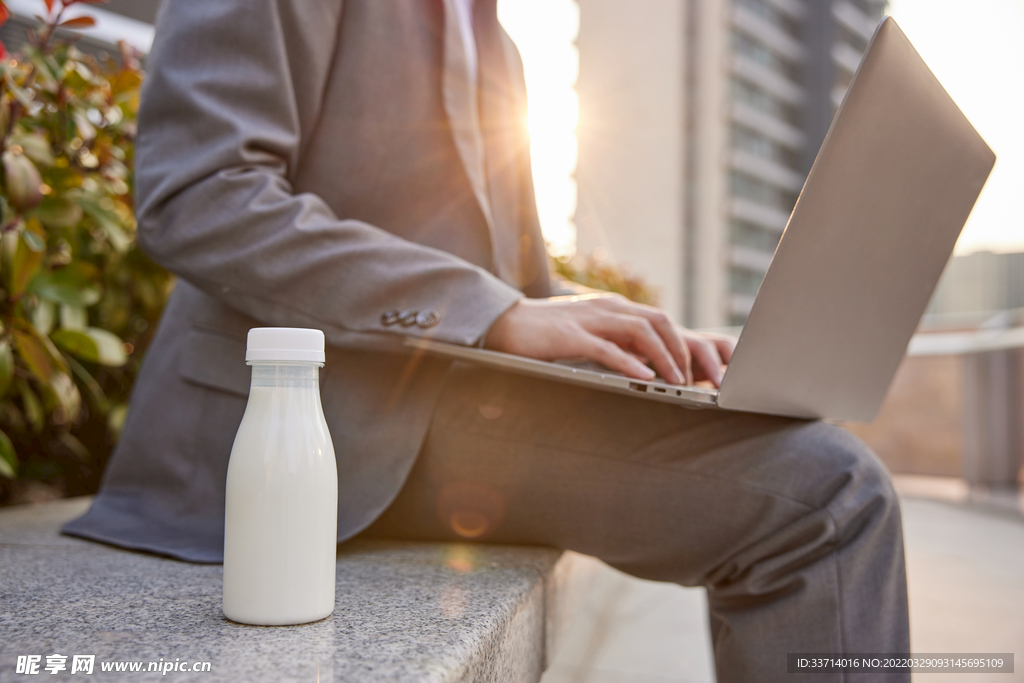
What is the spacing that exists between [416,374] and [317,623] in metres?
0.40

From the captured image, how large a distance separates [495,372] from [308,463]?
0.43 meters

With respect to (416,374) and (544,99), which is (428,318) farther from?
(544,99)

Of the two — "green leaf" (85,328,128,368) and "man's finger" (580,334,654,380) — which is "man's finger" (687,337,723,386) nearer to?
"man's finger" (580,334,654,380)

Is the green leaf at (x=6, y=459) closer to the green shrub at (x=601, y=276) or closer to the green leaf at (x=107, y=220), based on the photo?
the green leaf at (x=107, y=220)

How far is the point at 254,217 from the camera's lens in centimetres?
81

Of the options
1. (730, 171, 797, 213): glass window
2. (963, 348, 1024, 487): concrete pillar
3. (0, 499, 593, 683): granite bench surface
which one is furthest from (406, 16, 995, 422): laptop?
(730, 171, 797, 213): glass window

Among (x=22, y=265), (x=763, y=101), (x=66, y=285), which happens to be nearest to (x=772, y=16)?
(x=763, y=101)

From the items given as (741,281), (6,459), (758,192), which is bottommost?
(741,281)

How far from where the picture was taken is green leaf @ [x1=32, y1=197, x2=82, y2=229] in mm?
1202

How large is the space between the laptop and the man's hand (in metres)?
0.04

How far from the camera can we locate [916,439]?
6566mm

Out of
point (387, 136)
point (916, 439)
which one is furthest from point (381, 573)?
point (916, 439)

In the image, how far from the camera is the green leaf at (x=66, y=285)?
1.21 meters

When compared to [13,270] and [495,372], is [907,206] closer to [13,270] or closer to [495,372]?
[495,372]
